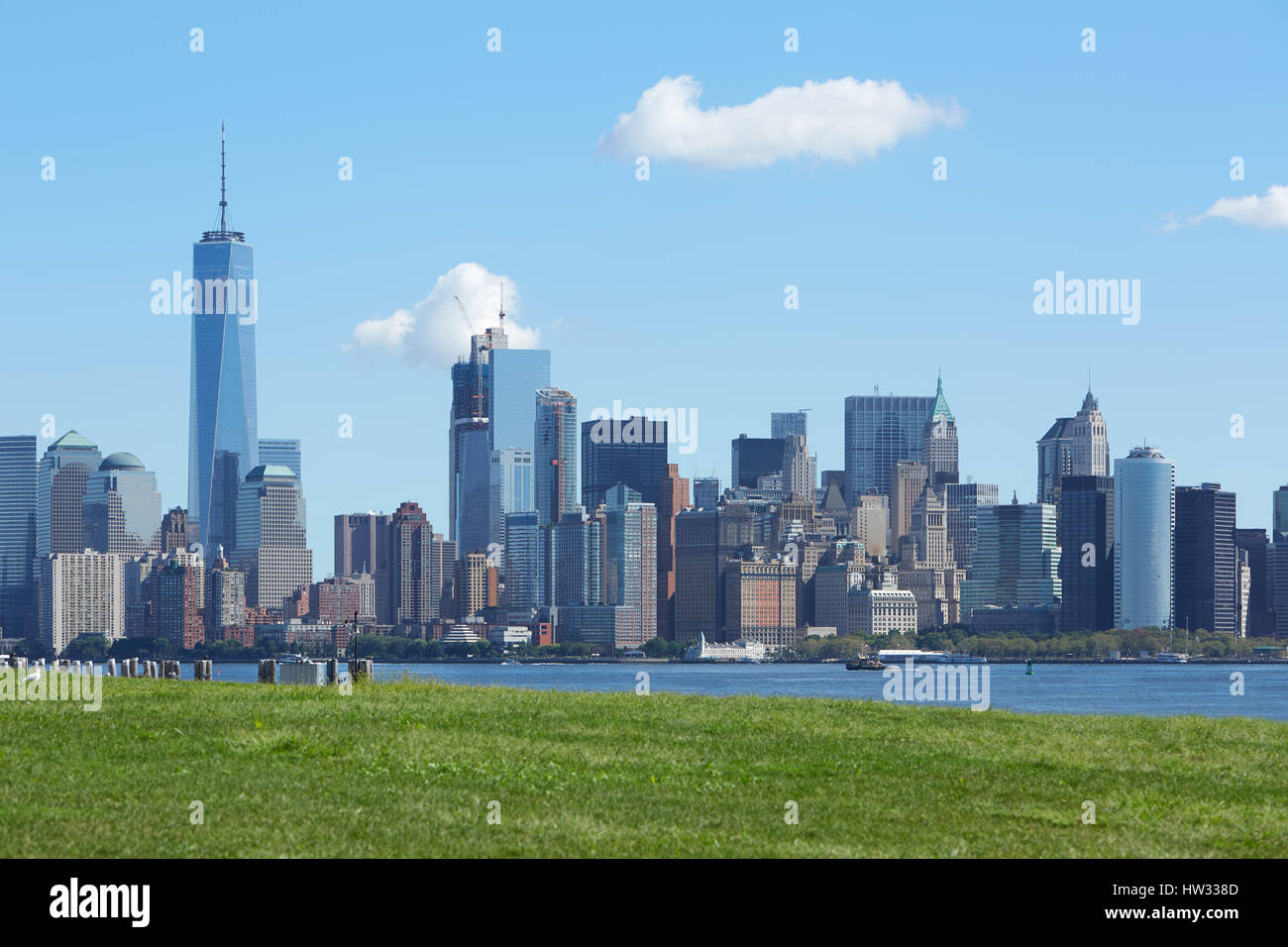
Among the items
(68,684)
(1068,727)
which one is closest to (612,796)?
(1068,727)

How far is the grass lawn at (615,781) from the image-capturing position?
63.5 feet

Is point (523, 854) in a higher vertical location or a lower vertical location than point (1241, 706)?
higher

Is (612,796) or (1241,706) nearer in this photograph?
(612,796)

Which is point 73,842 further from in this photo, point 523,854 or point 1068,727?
point 1068,727

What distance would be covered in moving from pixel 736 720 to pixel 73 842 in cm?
1480

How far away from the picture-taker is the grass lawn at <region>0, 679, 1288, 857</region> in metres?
19.4

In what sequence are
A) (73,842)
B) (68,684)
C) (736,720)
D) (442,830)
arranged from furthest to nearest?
(68,684) → (736,720) → (442,830) → (73,842)

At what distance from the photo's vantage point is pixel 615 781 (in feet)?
77.3

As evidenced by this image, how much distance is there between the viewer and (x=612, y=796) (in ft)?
72.8

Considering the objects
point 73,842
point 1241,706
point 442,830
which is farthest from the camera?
point 1241,706
